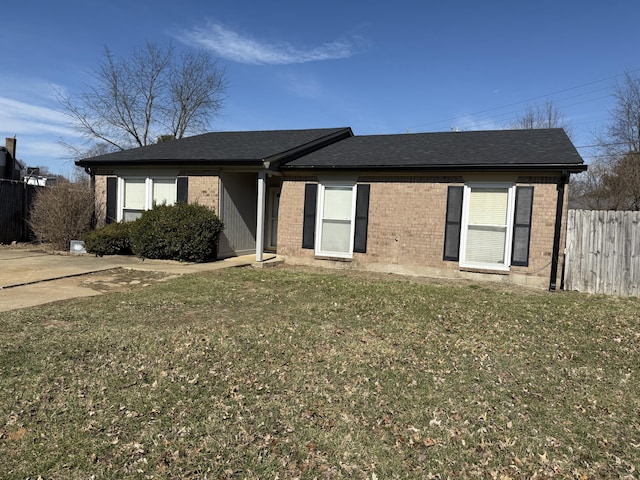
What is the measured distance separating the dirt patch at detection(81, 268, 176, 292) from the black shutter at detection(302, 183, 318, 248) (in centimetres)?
370

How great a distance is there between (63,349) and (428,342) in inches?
159

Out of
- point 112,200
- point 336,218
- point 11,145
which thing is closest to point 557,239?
point 336,218

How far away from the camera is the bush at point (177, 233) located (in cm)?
1115

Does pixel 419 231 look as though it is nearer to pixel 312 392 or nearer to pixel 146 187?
pixel 312 392

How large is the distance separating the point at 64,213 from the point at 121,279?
542cm

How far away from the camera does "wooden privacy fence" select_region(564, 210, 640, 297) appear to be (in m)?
8.98

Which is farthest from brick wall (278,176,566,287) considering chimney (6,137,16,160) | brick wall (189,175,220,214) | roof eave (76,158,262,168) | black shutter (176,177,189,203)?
chimney (6,137,16,160)

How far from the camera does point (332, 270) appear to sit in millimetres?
11156

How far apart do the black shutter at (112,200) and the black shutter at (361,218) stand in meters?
7.29

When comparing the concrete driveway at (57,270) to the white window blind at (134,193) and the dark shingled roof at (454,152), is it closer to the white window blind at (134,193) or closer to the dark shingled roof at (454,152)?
the white window blind at (134,193)

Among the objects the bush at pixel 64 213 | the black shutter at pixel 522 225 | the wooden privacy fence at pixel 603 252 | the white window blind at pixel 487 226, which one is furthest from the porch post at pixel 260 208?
the wooden privacy fence at pixel 603 252

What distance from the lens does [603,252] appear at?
9164mm

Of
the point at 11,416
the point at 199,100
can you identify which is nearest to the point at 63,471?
the point at 11,416

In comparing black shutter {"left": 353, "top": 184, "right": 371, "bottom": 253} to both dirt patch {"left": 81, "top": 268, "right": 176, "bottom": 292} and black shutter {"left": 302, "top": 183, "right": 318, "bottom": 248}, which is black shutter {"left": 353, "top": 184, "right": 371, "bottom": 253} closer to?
black shutter {"left": 302, "top": 183, "right": 318, "bottom": 248}
